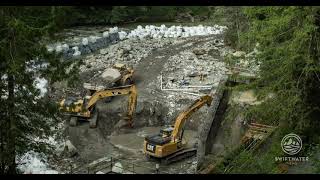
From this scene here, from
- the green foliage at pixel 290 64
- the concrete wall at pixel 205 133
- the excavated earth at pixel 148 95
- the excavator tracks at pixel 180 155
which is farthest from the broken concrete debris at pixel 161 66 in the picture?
the green foliage at pixel 290 64

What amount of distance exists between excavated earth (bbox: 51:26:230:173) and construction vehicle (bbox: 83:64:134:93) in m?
0.80

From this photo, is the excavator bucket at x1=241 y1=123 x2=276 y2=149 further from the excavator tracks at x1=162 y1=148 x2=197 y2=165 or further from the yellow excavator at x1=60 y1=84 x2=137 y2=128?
the yellow excavator at x1=60 y1=84 x2=137 y2=128

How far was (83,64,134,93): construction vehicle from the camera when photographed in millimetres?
28141

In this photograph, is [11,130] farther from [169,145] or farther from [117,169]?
[169,145]

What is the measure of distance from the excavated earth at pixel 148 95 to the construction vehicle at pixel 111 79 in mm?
796

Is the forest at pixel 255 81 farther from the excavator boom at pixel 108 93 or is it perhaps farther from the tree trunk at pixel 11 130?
the excavator boom at pixel 108 93

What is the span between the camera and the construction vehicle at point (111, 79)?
28.1 meters

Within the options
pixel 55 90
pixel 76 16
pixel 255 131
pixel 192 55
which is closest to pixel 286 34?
pixel 255 131

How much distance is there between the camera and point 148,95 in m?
29.6

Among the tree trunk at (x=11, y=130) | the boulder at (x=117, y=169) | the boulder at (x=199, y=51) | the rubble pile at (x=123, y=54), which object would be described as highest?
the tree trunk at (x=11, y=130)

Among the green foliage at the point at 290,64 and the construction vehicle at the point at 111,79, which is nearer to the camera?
the green foliage at the point at 290,64

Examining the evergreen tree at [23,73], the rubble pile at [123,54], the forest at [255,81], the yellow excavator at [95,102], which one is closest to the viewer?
the evergreen tree at [23,73]

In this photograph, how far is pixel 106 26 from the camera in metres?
54.5

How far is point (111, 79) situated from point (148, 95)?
2137 mm
